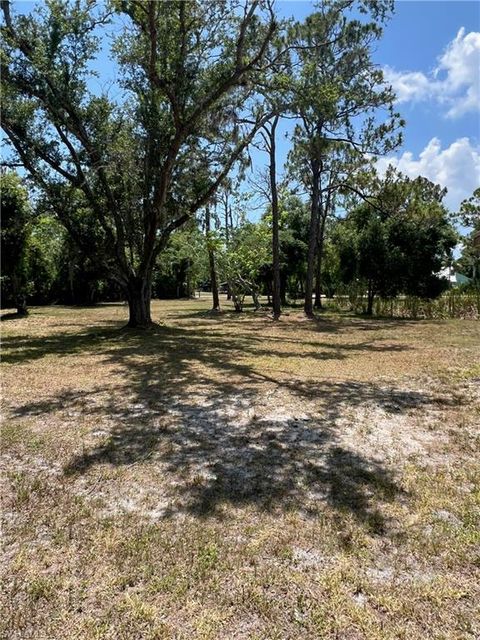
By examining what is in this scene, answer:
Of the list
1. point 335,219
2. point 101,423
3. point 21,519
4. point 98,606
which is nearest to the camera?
point 98,606

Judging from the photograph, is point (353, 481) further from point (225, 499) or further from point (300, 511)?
point (225, 499)

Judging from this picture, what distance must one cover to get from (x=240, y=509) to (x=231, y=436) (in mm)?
1350

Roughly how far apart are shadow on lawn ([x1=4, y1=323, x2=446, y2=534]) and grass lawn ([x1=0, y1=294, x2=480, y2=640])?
20 mm

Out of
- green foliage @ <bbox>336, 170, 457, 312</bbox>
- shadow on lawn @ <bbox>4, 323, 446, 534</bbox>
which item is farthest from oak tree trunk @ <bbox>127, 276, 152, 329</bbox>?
green foliage @ <bbox>336, 170, 457, 312</bbox>

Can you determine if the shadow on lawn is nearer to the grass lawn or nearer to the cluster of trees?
the grass lawn

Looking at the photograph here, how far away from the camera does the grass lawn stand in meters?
2.10

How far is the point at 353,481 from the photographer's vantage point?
3.42 m

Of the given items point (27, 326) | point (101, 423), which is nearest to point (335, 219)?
point (27, 326)

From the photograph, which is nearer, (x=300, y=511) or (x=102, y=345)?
(x=300, y=511)

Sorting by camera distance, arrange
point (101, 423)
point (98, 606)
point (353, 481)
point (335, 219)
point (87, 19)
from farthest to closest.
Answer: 1. point (335, 219)
2. point (87, 19)
3. point (101, 423)
4. point (353, 481)
5. point (98, 606)

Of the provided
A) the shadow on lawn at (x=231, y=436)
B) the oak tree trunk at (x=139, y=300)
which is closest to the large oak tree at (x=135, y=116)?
the oak tree trunk at (x=139, y=300)

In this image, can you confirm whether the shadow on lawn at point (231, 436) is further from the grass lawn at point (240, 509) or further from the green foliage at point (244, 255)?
the green foliage at point (244, 255)

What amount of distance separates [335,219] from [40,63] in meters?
19.6

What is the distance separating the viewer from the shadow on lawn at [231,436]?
10.5ft
